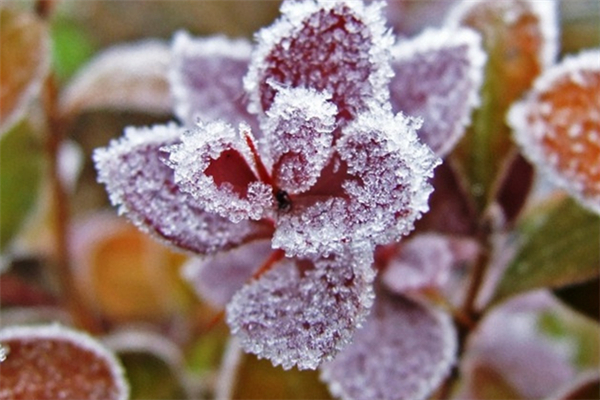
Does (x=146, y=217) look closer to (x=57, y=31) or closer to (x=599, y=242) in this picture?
(x=599, y=242)

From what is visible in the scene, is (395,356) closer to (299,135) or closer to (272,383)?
(272,383)

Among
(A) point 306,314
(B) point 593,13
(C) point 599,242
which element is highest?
(A) point 306,314

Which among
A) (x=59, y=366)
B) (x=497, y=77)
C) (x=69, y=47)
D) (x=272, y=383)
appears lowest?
(x=69, y=47)

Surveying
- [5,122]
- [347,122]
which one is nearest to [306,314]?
[347,122]

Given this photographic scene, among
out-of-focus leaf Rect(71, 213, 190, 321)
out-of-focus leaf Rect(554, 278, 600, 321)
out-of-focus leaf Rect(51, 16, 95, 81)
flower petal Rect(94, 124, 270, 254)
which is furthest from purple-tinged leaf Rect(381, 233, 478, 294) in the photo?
out-of-focus leaf Rect(51, 16, 95, 81)

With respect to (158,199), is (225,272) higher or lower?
lower

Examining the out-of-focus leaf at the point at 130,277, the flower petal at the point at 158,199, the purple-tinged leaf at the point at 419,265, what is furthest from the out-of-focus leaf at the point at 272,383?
the out-of-focus leaf at the point at 130,277

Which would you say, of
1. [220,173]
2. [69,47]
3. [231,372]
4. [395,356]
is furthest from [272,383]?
[69,47]

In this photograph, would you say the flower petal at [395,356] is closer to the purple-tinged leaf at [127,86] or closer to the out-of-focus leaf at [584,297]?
the out-of-focus leaf at [584,297]
